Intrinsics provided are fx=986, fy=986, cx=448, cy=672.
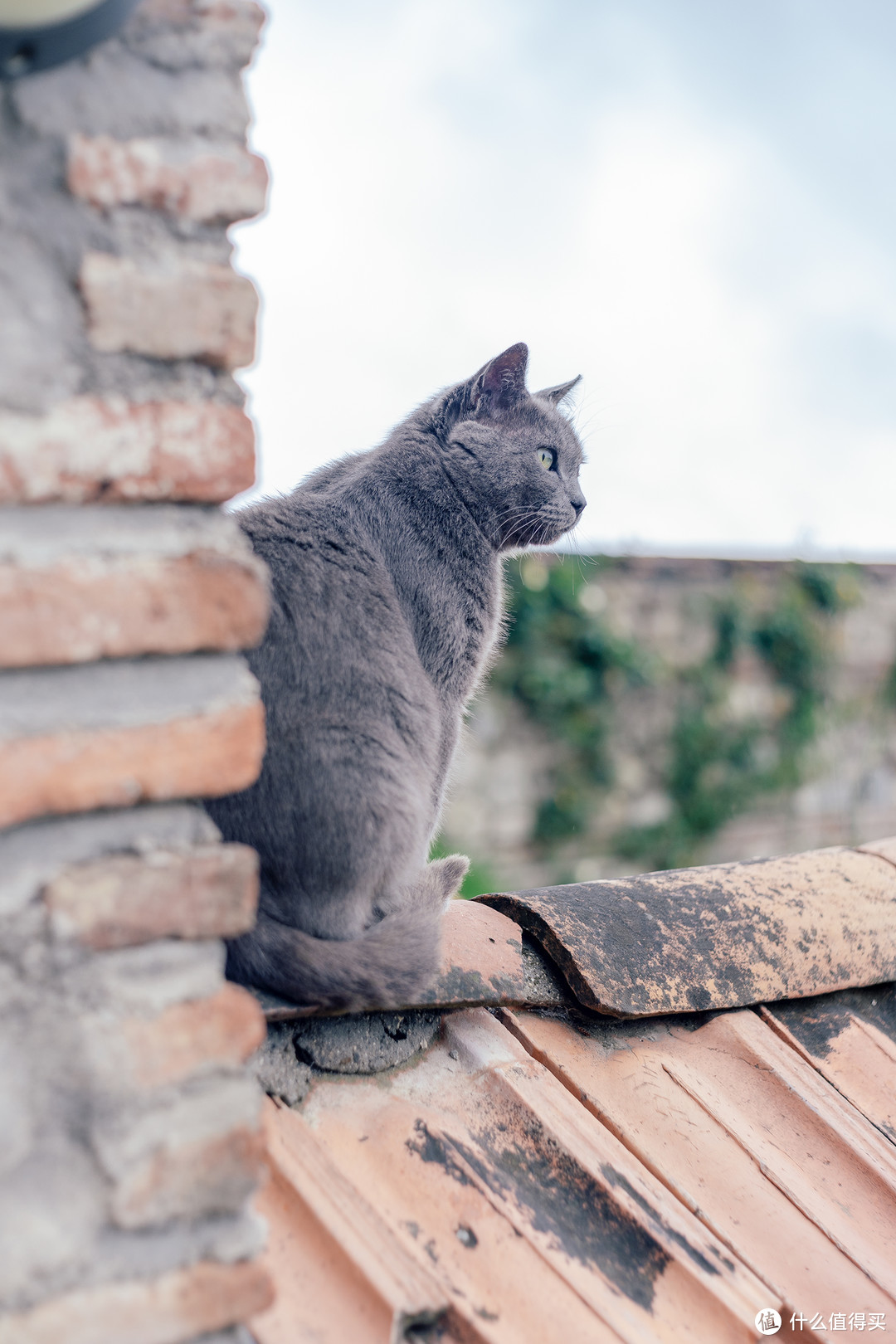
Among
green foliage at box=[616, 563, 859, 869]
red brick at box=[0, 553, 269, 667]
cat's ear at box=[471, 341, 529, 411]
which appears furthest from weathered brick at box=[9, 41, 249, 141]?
green foliage at box=[616, 563, 859, 869]

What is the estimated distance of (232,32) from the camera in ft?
2.24

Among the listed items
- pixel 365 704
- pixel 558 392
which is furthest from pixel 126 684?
pixel 558 392

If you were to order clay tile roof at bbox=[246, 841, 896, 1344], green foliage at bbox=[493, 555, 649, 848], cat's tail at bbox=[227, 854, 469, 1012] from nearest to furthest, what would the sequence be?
clay tile roof at bbox=[246, 841, 896, 1344]
cat's tail at bbox=[227, 854, 469, 1012]
green foliage at bbox=[493, 555, 649, 848]

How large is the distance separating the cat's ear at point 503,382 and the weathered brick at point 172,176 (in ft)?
4.42

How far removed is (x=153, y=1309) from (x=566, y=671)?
4345mm

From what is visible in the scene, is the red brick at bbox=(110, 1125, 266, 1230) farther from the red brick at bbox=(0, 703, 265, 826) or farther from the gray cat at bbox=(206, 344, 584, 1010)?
the gray cat at bbox=(206, 344, 584, 1010)

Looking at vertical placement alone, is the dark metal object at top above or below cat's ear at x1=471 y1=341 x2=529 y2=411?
above

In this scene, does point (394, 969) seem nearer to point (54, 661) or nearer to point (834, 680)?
point (54, 661)

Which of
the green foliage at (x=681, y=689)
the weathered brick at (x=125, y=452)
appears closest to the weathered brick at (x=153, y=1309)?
the weathered brick at (x=125, y=452)

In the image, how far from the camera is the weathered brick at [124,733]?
650 millimetres

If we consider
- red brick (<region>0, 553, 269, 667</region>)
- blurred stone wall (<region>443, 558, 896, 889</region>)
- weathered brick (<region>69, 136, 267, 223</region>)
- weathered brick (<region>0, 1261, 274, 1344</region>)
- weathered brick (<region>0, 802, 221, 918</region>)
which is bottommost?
blurred stone wall (<region>443, 558, 896, 889</region>)

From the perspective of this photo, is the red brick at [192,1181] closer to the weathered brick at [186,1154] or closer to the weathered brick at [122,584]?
the weathered brick at [186,1154]

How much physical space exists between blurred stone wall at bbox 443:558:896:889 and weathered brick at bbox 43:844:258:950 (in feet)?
12.0

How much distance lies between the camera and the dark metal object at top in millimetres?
581
